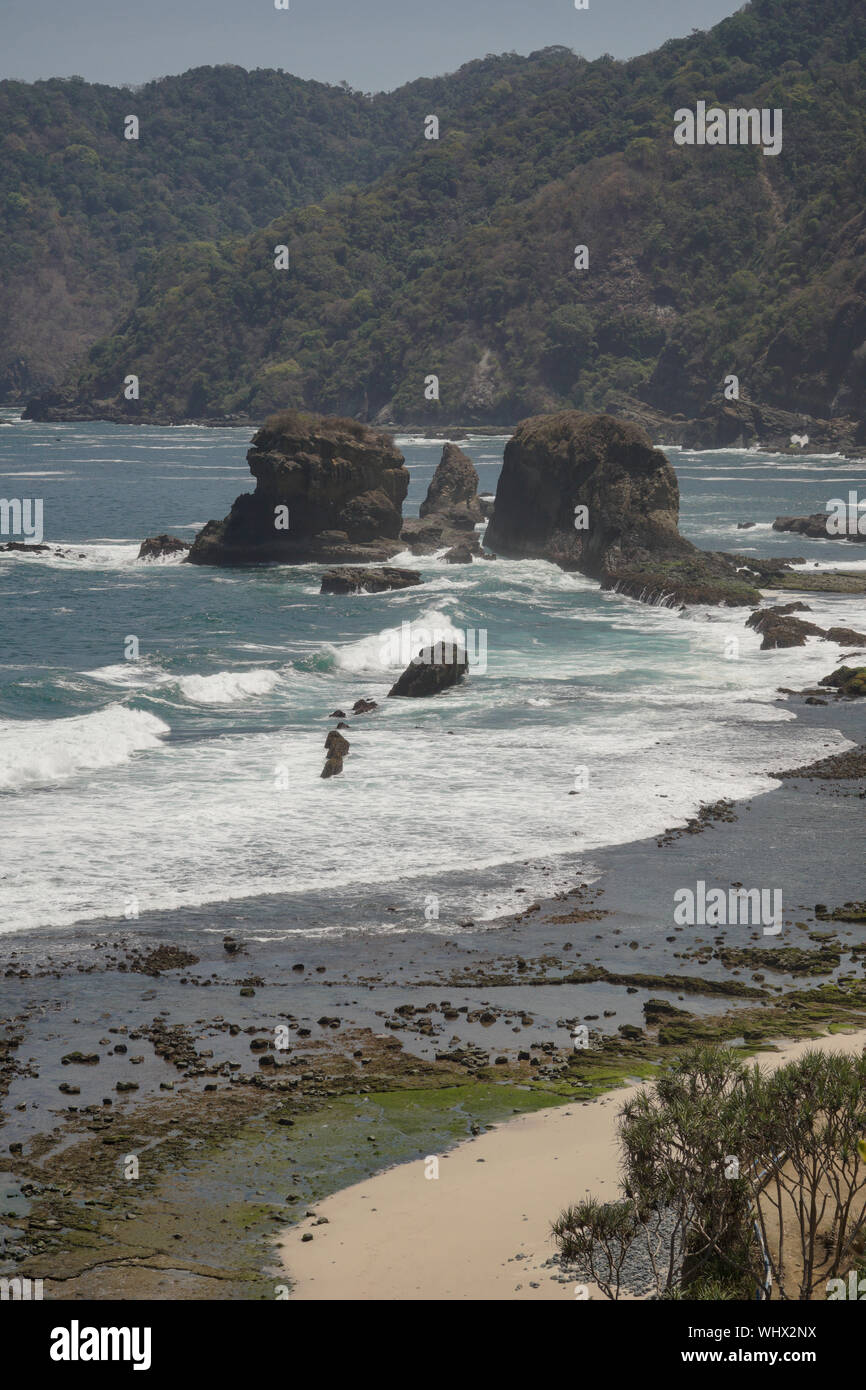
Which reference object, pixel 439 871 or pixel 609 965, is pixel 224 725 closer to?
pixel 439 871

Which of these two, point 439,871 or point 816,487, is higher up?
point 816,487

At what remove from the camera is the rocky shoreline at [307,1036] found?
13805mm

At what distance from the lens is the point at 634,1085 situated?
54.3 ft

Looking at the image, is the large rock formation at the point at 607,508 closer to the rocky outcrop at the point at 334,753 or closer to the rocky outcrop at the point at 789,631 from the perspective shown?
the rocky outcrop at the point at 789,631

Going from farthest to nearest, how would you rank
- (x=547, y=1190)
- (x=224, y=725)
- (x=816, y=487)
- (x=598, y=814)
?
(x=816, y=487), (x=224, y=725), (x=598, y=814), (x=547, y=1190)

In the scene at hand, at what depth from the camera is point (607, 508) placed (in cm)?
6206

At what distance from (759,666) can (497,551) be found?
94.8 feet

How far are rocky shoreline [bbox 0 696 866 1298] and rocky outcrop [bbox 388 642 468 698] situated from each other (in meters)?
14.9

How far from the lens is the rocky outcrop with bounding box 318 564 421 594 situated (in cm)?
5959

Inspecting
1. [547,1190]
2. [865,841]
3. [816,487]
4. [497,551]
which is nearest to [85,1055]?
[547,1190]

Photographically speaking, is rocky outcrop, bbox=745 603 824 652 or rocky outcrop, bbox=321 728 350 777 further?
rocky outcrop, bbox=745 603 824 652

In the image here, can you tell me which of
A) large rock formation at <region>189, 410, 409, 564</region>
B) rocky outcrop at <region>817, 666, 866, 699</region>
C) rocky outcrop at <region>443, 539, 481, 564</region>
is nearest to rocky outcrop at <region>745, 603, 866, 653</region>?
rocky outcrop at <region>817, 666, 866, 699</region>

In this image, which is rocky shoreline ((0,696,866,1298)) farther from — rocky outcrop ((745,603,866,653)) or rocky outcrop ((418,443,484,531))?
rocky outcrop ((418,443,484,531))

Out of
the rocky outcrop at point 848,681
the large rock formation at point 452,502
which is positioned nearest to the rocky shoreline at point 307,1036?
the rocky outcrop at point 848,681
